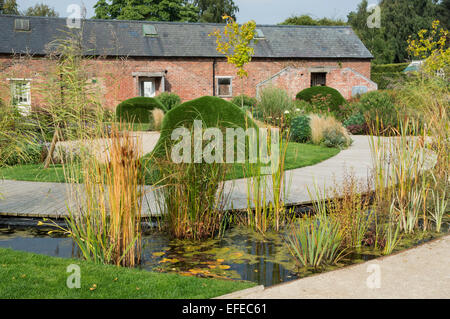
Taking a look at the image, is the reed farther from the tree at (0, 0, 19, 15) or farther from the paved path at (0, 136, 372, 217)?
the tree at (0, 0, 19, 15)

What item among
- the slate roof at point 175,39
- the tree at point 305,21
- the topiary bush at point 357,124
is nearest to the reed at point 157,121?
the topiary bush at point 357,124

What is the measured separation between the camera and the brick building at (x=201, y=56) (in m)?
22.4

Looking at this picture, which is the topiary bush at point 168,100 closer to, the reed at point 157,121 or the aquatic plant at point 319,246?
the reed at point 157,121

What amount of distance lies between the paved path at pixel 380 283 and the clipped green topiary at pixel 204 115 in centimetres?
255

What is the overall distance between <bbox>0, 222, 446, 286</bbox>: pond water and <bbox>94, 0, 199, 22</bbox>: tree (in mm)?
31159

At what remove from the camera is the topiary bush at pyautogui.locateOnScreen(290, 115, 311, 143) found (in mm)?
11844

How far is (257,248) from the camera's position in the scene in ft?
13.3

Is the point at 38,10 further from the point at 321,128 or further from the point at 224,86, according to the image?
the point at 321,128

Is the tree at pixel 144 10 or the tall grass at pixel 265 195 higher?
the tree at pixel 144 10

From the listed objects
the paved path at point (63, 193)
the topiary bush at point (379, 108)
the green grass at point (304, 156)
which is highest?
the topiary bush at point (379, 108)

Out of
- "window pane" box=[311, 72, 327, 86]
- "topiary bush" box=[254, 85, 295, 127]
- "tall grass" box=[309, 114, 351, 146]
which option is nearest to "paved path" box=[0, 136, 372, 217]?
"tall grass" box=[309, 114, 351, 146]

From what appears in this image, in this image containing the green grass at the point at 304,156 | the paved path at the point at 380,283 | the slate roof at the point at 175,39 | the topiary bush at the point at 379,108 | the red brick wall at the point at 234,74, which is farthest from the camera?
the red brick wall at the point at 234,74
